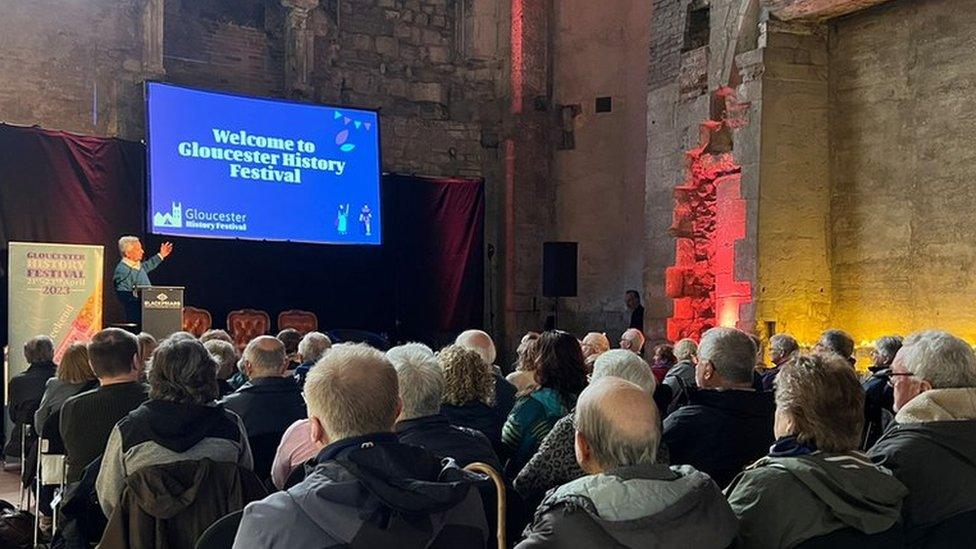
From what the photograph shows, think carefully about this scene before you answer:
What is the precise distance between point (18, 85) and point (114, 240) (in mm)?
1937

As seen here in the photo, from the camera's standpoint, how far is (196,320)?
10.3 m

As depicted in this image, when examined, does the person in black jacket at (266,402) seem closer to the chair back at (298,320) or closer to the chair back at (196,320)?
the chair back at (196,320)

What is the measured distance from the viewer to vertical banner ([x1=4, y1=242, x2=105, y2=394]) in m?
8.53

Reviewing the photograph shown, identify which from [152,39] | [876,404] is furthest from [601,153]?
[876,404]

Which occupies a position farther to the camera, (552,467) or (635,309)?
(635,309)

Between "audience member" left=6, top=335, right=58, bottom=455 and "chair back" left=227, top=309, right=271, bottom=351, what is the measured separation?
14.2ft

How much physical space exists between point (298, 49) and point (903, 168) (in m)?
7.24

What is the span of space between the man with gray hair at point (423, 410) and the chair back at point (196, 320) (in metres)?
7.97

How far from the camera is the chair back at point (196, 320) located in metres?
10.2

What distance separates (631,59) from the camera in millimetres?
13188

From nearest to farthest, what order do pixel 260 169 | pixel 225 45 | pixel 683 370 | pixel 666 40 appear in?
pixel 683 370 < pixel 260 169 < pixel 666 40 < pixel 225 45

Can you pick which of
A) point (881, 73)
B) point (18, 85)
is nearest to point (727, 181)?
point (881, 73)

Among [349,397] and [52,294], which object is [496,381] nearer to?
[349,397]

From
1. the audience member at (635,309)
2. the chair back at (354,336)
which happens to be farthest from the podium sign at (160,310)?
the audience member at (635,309)
